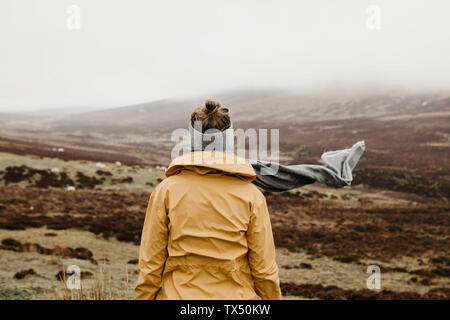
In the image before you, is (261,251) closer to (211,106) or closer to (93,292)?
(211,106)

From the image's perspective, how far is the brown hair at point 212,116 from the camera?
265 centimetres

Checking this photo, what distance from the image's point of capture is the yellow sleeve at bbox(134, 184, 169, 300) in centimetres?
255

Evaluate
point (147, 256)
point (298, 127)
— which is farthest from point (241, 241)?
point (298, 127)

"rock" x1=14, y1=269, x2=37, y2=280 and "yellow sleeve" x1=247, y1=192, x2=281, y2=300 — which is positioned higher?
"yellow sleeve" x1=247, y1=192, x2=281, y2=300

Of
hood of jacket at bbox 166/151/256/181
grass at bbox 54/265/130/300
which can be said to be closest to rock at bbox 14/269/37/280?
grass at bbox 54/265/130/300

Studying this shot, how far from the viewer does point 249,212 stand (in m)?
2.54

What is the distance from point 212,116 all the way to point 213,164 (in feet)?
1.35

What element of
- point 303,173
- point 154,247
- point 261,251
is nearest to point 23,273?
point 154,247

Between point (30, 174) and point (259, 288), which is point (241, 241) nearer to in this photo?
point (259, 288)

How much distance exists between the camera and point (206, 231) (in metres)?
2.48

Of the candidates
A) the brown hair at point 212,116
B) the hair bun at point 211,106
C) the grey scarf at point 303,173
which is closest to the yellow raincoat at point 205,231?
the brown hair at point 212,116

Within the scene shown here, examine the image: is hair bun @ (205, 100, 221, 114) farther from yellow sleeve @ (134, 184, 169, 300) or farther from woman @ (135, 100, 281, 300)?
yellow sleeve @ (134, 184, 169, 300)

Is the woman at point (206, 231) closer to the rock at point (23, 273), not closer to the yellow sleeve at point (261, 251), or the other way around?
the yellow sleeve at point (261, 251)

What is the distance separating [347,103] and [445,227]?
533 ft
